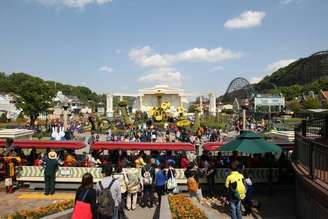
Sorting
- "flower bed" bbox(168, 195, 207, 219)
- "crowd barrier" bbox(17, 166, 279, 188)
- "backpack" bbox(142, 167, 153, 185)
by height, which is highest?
"backpack" bbox(142, 167, 153, 185)

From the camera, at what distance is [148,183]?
13492 millimetres

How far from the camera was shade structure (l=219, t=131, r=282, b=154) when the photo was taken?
13895 mm

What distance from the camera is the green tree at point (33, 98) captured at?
180 feet

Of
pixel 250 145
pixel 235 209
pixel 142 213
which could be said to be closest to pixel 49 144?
pixel 142 213

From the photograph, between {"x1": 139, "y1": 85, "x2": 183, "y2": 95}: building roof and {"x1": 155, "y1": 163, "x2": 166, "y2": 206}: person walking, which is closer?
{"x1": 155, "y1": 163, "x2": 166, "y2": 206}: person walking

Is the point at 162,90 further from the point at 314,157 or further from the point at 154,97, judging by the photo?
the point at 314,157

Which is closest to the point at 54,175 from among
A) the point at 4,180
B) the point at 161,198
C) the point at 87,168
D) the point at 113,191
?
the point at 87,168

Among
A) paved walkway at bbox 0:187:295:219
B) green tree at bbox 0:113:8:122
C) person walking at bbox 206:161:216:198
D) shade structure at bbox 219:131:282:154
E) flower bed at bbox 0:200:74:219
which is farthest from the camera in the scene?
green tree at bbox 0:113:8:122

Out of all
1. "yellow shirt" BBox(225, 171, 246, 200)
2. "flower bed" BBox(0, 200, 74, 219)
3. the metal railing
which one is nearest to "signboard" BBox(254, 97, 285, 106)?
the metal railing

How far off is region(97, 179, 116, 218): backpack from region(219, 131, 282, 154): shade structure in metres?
6.70

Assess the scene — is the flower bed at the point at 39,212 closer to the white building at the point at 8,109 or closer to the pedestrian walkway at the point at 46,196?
the pedestrian walkway at the point at 46,196

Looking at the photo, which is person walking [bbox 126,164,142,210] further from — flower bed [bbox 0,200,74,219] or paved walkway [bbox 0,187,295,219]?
flower bed [bbox 0,200,74,219]

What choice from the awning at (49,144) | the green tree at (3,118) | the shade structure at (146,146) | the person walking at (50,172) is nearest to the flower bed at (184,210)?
the shade structure at (146,146)

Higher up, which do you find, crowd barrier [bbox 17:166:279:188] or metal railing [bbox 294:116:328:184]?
metal railing [bbox 294:116:328:184]
